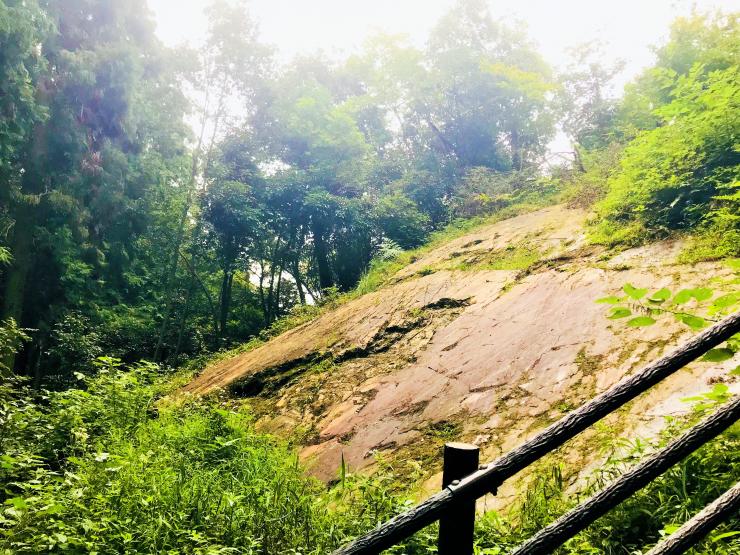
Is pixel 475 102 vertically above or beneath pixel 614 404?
above

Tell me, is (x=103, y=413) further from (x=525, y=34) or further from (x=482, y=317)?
(x=525, y=34)

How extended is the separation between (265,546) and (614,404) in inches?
78.7

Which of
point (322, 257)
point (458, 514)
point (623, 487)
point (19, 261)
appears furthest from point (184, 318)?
point (623, 487)

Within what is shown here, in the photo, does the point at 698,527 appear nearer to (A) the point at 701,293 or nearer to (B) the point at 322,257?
(A) the point at 701,293

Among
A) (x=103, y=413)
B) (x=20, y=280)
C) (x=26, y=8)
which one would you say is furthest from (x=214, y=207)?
(x=103, y=413)

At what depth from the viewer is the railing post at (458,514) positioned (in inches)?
50.8

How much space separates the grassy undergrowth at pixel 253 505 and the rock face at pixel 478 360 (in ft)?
1.30

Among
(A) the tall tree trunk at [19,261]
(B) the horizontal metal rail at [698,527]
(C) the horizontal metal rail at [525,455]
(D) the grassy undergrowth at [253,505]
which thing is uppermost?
(A) the tall tree trunk at [19,261]

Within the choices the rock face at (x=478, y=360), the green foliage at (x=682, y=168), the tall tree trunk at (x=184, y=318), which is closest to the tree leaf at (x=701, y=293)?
the rock face at (x=478, y=360)

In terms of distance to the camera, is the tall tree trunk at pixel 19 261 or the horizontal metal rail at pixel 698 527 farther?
the tall tree trunk at pixel 19 261

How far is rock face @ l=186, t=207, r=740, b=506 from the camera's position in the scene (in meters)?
3.41

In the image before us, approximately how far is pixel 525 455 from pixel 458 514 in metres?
0.26

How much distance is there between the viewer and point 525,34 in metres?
20.7

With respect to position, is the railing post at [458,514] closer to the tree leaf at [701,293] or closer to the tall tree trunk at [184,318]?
the tree leaf at [701,293]
